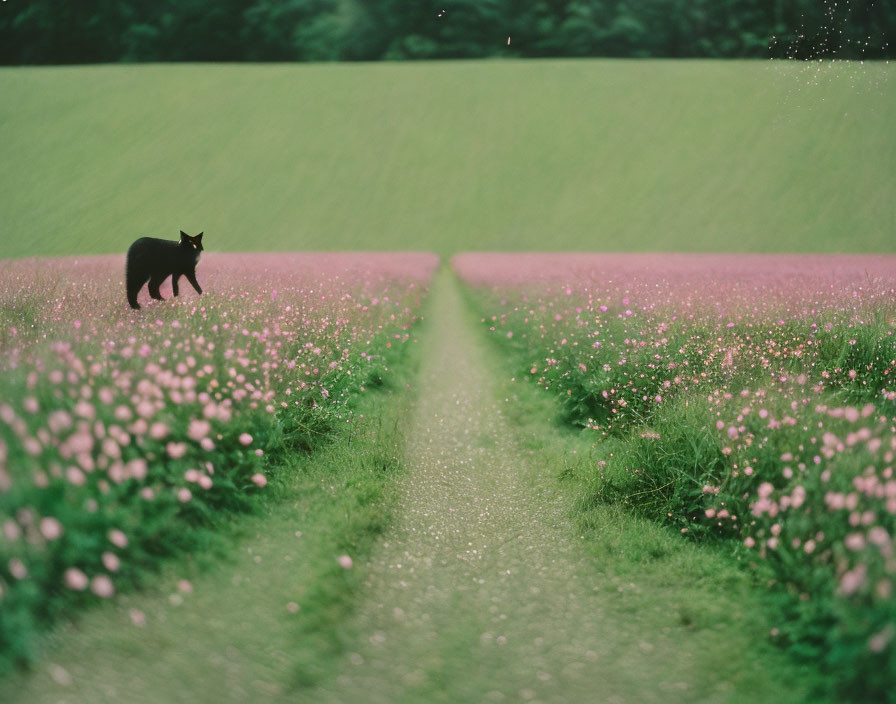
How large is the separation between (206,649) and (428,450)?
359 centimetres

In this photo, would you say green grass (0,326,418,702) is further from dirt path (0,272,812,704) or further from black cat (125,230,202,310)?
black cat (125,230,202,310)

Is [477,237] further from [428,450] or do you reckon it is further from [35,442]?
[35,442]

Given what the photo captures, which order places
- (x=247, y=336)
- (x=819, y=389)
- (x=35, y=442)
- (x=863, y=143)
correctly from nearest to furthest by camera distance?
(x=35, y=442), (x=819, y=389), (x=247, y=336), (x=863, y=143)

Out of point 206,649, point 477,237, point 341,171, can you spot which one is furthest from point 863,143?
point 206,649

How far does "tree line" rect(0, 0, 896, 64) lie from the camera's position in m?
50.9

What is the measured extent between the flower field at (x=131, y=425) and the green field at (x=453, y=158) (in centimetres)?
2657

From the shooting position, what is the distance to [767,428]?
173 inches

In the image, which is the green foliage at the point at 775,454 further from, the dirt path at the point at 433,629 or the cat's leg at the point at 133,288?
the cat's leg at the point at 133,288

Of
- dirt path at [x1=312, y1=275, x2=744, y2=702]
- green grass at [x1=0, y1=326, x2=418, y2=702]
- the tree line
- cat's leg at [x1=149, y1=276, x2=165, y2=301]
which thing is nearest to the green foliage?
dirt path at [x1=312, y1=275, x2=744, y2=702]

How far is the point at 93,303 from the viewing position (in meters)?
7.00

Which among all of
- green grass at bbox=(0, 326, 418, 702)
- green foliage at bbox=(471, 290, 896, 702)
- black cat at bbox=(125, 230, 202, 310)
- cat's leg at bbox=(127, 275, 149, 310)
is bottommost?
green grass at bbox=(0, 326, 418, 702)

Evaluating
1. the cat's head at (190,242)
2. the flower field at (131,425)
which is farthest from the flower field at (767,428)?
the cat's head at (190,242)

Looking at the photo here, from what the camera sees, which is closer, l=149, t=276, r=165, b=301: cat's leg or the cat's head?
l=149, t=276, r=165, b=301: cat's leg

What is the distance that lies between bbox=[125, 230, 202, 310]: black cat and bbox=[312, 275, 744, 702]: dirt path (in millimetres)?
Answer: 3709
